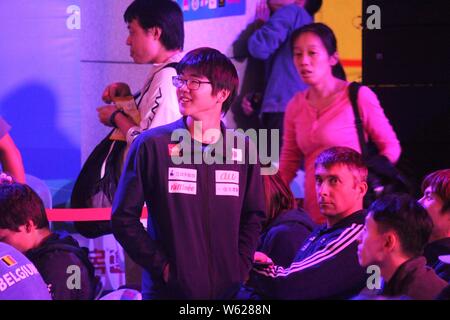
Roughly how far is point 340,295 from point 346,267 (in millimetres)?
151

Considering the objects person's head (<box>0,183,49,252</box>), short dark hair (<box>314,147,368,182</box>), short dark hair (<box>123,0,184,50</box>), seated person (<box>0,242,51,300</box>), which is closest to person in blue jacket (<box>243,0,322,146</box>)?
short dark hair (<box>123,0,184,50</box>)

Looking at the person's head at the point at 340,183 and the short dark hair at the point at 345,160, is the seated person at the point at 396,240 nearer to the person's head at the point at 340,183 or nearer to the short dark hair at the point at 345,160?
the person's head at the point at 340,183

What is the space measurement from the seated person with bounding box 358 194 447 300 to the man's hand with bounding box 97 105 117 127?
4.83 feet

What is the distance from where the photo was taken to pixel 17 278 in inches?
130

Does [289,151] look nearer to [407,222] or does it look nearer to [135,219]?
[407,222]

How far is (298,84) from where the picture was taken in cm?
432

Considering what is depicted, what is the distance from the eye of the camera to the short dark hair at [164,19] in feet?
13.5

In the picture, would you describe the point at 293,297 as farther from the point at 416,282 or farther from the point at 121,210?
the point at 121,210

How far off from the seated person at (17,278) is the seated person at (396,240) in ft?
4.34

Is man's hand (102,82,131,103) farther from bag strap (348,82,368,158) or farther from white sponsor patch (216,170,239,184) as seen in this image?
bag strap (348,82,368,158)

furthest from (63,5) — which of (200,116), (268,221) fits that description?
(268,221)

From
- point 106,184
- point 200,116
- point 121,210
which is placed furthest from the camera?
point 106,184

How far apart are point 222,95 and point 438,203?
115cm

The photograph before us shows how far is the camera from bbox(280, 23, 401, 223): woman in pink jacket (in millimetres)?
4223
